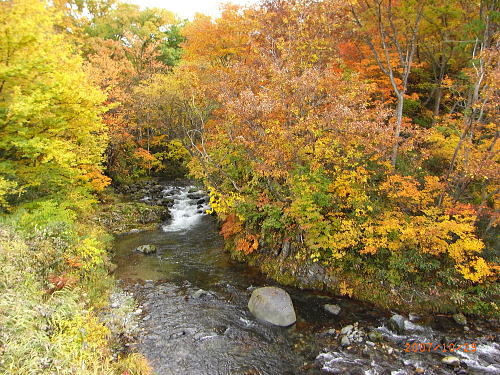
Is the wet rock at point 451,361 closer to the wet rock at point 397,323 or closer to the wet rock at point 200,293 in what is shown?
the wet rock at point 397,323

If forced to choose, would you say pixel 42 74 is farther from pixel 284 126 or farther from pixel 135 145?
pixel 135 145

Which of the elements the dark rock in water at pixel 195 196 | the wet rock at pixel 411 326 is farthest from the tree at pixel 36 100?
the wet rock at pixel 411 326

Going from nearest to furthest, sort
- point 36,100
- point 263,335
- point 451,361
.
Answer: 1. point 451,361
2. point 263,335
3. point 36,100

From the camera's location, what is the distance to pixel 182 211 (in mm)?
24578

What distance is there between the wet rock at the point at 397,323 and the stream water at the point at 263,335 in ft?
0.54

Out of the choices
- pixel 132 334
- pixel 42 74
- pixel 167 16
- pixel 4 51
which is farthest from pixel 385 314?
pixel 167 16

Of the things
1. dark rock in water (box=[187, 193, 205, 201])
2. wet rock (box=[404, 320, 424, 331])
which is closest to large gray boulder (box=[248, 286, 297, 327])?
wet rock (box=[404, 320, 424, 331])

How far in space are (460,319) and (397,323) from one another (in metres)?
2.38

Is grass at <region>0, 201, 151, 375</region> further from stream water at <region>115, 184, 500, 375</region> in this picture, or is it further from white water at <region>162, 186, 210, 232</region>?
white water at <region>162, 186, 210, 232</region>

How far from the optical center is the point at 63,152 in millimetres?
12180

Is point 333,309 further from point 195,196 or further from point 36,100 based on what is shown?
point 195,196

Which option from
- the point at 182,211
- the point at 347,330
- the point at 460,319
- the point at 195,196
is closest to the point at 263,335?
the point at 347,330

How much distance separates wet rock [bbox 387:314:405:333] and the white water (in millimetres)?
14366

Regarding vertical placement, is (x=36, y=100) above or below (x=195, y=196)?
above
